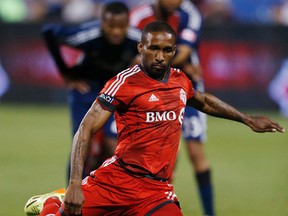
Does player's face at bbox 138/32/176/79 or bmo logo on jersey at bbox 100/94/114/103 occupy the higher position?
player's face at bbox 138/32/176/79

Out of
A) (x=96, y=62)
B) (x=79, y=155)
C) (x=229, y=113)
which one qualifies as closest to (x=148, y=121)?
(x=79, y=155)

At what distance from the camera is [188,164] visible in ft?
42.2

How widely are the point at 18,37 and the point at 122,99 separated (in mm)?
11580

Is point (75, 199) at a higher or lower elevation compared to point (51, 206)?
higher

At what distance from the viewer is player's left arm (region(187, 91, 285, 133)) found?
6.86 meters

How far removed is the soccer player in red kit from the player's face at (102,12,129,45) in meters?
2.10

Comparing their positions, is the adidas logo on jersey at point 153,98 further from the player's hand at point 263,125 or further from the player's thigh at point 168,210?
the player's hand at point 263,125

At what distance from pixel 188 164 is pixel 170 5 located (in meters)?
4.41

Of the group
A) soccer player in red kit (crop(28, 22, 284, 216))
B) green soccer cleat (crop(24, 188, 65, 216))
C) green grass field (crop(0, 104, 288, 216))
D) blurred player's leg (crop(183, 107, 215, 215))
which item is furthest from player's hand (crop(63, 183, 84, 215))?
blurred player's leg (crop(183, 107, 215, 215))

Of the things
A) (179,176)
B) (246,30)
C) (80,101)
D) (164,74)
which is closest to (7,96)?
(246,30)

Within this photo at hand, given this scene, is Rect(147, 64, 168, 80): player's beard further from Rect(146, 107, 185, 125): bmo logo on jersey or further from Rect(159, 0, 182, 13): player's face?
Rect(159, 0, 182, 13): player's face

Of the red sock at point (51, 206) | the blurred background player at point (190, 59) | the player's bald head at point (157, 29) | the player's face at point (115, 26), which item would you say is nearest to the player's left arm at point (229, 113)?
the player's bald head at point (157, 29)

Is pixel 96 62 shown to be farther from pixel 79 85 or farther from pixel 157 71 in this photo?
pixel 157 71

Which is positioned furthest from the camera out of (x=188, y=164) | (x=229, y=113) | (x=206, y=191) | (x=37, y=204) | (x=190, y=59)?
(x=188, y=164)
